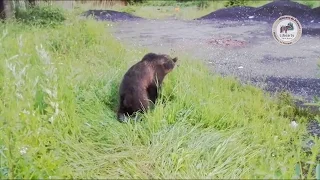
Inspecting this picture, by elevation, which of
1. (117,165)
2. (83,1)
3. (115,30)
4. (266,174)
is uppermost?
(83,1)

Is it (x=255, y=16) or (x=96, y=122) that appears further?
(x=255, y=16)

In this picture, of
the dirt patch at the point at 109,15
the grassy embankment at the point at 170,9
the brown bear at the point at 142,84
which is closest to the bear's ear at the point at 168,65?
the brown bear at the point at 142,84

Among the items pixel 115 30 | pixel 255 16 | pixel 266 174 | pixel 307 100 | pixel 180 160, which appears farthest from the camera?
pixel 115 30

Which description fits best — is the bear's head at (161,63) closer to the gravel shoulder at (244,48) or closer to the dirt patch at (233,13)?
the gravel shoulder at (244,48)

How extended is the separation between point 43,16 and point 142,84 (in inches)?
73.7

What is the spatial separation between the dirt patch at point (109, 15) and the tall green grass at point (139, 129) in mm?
481

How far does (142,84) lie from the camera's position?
2.27 m

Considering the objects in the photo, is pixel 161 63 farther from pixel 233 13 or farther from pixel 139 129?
pixel 233 13

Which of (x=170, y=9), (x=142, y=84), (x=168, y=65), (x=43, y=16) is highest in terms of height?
(x=170, y=9)

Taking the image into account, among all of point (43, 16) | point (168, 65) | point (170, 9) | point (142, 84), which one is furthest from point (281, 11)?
point (43, 16)

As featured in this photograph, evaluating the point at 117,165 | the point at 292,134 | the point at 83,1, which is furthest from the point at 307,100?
the point at 83,1

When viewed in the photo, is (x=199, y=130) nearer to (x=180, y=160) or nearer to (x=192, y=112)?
(x=192, y=112)

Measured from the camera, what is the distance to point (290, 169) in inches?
62.5

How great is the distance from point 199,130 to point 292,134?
23.8 inches
